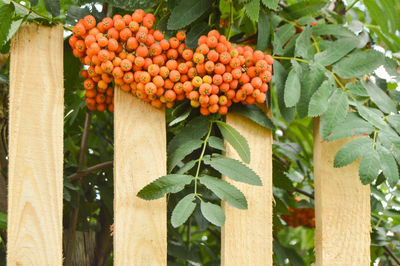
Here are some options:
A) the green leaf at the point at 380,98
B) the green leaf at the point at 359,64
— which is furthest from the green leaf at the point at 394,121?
the green leaf at the point at 359,64

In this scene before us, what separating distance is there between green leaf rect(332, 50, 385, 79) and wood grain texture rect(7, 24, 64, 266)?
0.72 metres

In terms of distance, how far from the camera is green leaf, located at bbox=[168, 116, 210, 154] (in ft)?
3.92

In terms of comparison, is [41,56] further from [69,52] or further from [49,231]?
[49,231]

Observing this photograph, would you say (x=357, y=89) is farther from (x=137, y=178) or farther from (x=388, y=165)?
(x=137, y=178)

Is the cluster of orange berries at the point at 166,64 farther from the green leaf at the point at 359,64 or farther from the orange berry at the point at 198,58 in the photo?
the green leaf at the point at 359,64

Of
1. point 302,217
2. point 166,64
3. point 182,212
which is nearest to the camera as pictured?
point 182,212

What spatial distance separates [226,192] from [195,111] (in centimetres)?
26

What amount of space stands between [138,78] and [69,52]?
285 mm

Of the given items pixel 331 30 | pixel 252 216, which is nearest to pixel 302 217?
pixel 252 216

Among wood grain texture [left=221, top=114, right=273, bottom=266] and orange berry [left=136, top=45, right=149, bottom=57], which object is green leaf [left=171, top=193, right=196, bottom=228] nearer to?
wood grain texture [left=221, top=114, right=273, bottom=266]

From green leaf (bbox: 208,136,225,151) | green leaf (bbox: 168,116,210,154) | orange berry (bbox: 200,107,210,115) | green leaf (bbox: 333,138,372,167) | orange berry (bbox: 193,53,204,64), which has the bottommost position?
green leaf (bbox: 333,138,372,167)

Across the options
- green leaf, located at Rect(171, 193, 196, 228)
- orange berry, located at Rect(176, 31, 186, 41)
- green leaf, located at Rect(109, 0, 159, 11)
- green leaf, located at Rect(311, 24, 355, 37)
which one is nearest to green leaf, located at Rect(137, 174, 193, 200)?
green leaf, located at Rect(171, 193, 196, 228)

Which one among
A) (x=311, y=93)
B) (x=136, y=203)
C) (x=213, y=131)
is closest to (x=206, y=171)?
(x=213, y=131)

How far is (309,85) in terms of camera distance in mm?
1206
